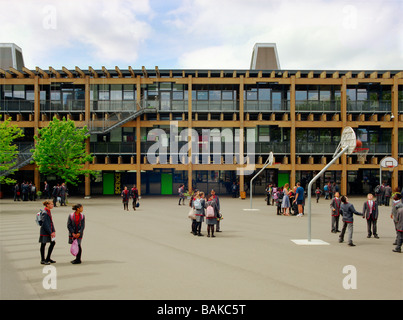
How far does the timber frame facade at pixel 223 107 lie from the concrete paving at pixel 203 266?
22677mm

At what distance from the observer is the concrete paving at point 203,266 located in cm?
746

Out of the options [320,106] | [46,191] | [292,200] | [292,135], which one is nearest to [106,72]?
[46,191]

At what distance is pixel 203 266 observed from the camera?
956 cm

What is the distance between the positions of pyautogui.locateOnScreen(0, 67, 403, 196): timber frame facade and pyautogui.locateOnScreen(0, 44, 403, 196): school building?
0.11m

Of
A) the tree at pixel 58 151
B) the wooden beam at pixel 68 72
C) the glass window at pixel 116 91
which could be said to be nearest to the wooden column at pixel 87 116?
the wooden beam at pixel 68 72

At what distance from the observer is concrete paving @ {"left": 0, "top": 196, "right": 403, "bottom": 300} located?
7.46 metres

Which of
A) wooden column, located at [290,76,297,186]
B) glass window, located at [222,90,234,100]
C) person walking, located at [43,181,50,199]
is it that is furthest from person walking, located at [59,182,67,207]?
wooden column, located at [290,76,297,186]

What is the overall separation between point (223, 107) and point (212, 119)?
2.11 meters

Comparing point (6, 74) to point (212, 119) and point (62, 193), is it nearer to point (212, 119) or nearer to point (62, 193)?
point (62, 193)

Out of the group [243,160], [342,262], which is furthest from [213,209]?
A: [243,160]

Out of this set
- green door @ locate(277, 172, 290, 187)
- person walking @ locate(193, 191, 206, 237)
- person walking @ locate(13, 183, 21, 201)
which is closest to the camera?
person walking @ locate(193, 191, 206, 237)

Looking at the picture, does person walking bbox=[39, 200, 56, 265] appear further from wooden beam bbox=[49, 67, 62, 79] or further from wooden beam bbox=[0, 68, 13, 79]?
wooden beam bbox=[0, 68, 13, 79]

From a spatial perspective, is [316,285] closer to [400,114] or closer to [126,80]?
[126,80]

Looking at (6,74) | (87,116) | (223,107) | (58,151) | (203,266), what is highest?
(6,74)
